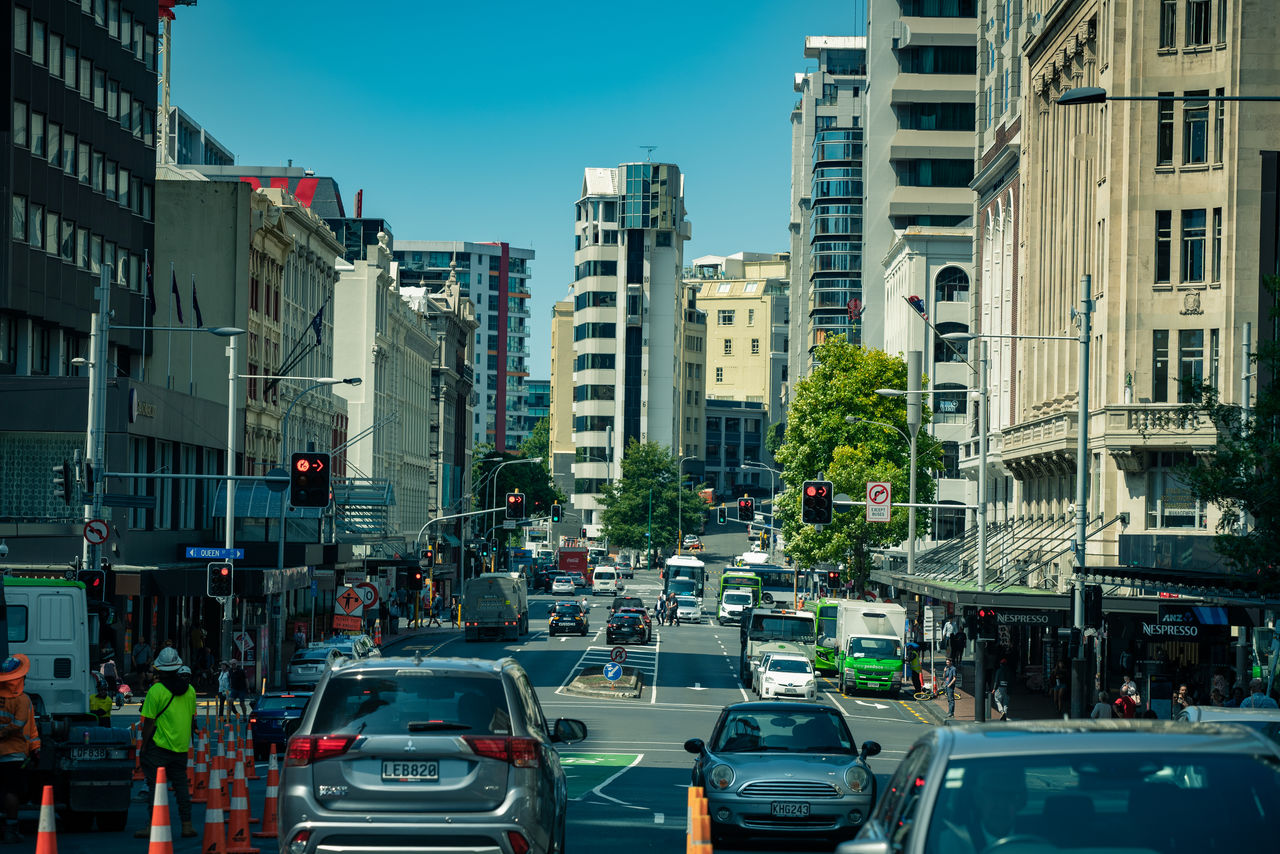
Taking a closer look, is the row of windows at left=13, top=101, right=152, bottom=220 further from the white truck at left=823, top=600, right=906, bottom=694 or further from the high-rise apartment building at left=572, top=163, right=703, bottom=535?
the high-rise apartment building at left=572, top=163, right=703, bottom=535

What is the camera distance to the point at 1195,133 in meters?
47.7

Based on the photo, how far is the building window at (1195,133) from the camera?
47500mm

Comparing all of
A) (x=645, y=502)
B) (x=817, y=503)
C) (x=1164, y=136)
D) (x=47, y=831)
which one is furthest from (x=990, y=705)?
(x=645, y=502)

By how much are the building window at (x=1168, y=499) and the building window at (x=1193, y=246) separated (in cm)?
477

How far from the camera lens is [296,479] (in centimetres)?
3438

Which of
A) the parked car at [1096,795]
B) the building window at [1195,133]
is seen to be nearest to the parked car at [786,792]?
the parked car at [1096,795]

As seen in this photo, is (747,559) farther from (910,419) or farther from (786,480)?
(910,419)

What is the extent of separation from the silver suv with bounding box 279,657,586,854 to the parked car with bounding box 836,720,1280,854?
4890 mm

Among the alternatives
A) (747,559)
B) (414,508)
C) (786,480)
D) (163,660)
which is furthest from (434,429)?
(163,660)

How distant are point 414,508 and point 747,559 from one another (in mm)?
25492

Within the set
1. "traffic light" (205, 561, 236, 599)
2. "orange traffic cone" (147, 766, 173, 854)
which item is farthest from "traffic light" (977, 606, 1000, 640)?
"orange traffic cone" (147, 766, 173, 854)

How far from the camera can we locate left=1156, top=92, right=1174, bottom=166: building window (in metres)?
48.1

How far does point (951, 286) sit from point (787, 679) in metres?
57.0

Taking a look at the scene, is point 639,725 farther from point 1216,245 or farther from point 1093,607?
point 1216,245
